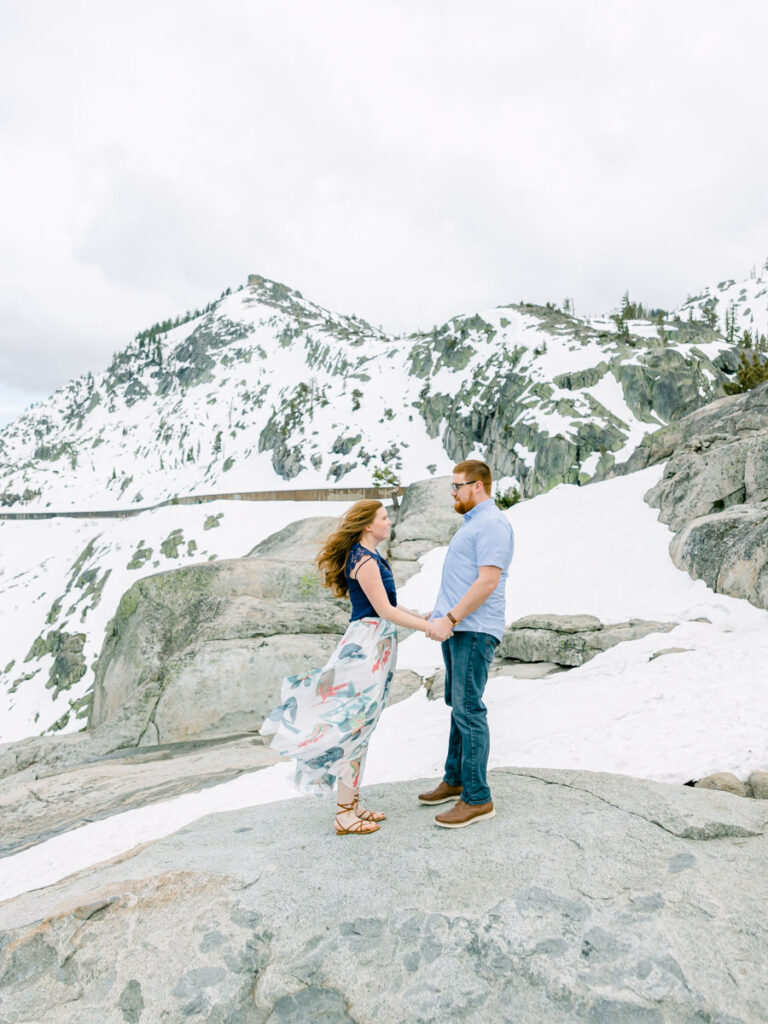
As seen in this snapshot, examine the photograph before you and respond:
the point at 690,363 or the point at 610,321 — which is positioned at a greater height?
the point at 610,321

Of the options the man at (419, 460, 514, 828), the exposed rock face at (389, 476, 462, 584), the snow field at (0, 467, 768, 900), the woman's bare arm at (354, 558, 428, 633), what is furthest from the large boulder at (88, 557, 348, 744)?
the woman's bare arm at (354, 558, 428, 633)

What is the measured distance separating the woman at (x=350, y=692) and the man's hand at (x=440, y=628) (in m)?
0.22

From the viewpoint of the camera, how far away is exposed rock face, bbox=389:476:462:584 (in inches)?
780

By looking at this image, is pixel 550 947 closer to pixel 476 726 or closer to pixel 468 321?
pixel 476 726

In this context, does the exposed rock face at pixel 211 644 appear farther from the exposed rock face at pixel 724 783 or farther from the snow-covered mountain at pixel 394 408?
the snow-covered mountain at pixel 394 408

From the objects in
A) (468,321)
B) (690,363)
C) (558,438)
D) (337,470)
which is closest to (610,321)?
(468,321)

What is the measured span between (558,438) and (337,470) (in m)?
26.2

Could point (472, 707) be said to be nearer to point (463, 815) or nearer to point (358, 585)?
point (463, 815)

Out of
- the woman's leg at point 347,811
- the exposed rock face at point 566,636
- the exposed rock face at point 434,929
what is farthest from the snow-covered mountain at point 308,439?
the exposed rock face at point 434,929

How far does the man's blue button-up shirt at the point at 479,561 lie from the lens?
440 cm

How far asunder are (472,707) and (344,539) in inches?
62.8

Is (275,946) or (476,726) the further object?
(476,726)

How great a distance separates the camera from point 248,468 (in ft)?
274

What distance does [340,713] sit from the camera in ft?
14.9
